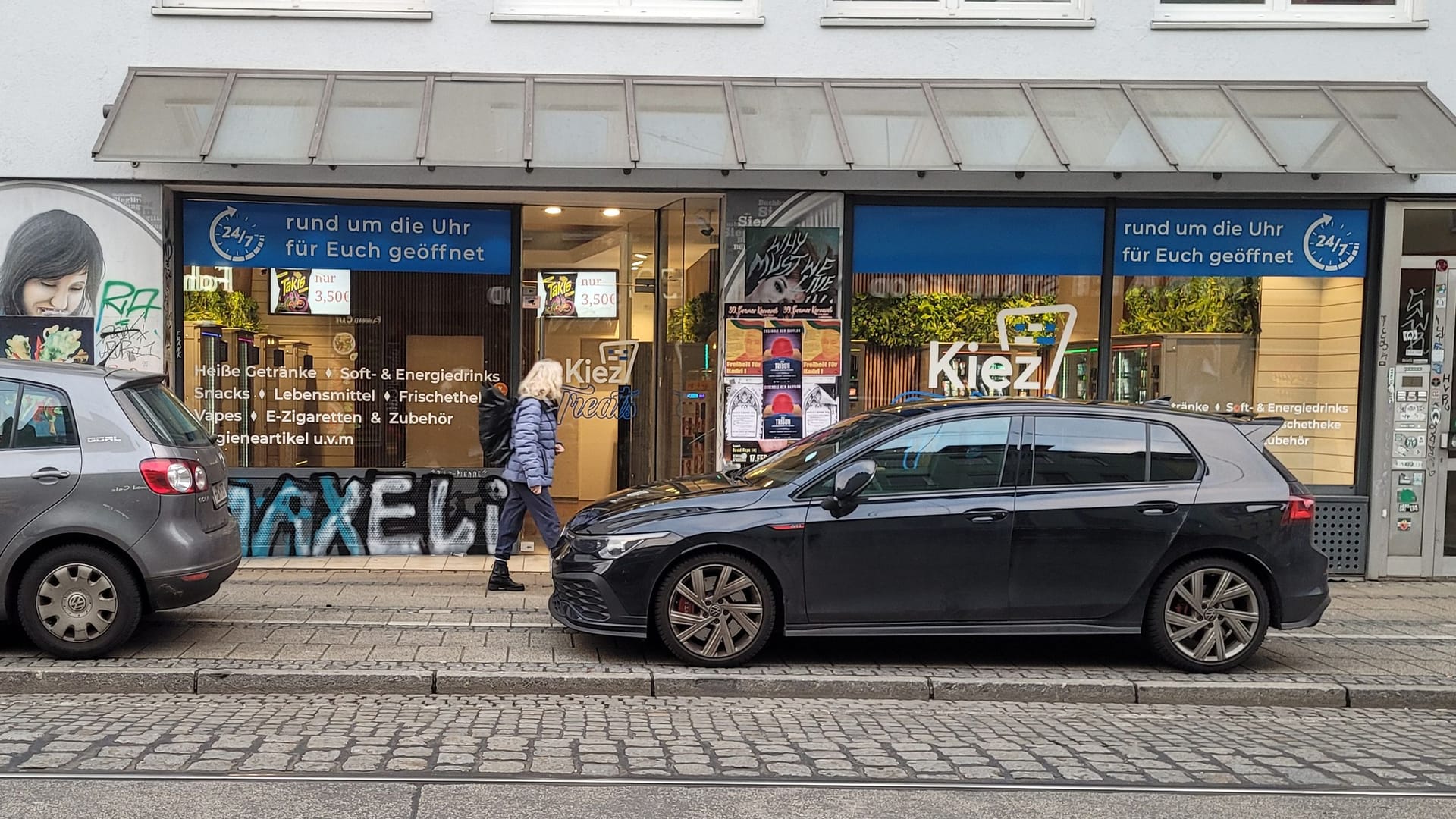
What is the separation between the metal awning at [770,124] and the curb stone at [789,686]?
4.35 metres

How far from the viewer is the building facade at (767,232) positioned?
9.60m

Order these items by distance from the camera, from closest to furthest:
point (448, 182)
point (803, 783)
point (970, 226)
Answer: point (803, 783), point (448, 182), point (970, 226)

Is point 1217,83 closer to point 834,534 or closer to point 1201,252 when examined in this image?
point 1201,252

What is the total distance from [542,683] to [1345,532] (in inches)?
300

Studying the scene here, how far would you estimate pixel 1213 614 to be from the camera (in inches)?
267

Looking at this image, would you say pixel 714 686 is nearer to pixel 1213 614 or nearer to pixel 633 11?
pixel 1213 614

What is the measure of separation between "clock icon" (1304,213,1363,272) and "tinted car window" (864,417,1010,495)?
5.13 m

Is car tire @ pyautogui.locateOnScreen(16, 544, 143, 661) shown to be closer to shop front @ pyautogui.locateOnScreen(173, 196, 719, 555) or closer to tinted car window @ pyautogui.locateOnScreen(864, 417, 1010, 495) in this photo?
shop front @ pyautogui.locateOnScreen(173, 196, 719, 555)

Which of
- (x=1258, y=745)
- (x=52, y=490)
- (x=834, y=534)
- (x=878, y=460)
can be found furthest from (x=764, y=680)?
(x=52, y=490)

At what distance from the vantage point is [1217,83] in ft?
32.9

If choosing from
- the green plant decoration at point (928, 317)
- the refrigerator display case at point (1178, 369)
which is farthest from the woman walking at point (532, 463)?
the refrigerator display case at point (1178, 369)

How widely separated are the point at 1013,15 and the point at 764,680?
6768 mm

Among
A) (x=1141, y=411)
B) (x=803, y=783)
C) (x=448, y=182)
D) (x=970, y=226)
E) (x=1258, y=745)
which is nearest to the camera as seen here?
(x=803, y=783)

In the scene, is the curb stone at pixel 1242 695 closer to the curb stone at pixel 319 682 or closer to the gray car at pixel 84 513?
the curb stone at pixel 319 682
